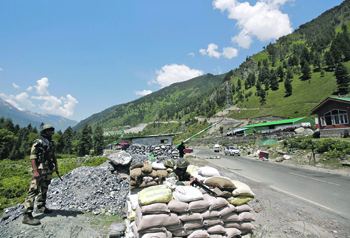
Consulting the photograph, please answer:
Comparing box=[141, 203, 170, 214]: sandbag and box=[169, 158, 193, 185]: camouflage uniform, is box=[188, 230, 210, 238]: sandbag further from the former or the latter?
box=[169, 158, 193, 185]: camouflage uniform

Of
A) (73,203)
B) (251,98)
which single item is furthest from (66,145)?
(251,98)

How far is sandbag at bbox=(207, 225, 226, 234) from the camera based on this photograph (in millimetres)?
4059

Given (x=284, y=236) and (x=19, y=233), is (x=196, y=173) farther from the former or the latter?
(x=19, y=233)

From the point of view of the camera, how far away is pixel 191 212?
3.97 meters

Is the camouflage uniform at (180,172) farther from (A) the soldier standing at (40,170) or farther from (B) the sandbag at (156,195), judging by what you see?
(A) the soldier standing at (40,170)

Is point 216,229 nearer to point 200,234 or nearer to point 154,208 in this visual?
point 200,234

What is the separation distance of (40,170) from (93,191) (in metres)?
4.05

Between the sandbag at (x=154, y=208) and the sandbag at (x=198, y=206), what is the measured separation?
0.56 meters

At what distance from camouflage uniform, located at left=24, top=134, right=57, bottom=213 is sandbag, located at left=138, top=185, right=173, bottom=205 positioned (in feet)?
10.5

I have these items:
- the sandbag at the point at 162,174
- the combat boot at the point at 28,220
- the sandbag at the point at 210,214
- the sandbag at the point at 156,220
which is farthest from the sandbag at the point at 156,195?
the combat boot at the point at 28,220

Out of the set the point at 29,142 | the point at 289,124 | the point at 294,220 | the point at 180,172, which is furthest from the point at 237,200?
the point at 29,142

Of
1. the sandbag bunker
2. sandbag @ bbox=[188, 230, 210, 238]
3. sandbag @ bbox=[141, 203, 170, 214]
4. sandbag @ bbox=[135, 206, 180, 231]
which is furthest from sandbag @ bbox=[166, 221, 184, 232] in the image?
sandbag @ bbox=[141, 203, 170, 214]

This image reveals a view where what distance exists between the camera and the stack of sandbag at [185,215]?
3.69m

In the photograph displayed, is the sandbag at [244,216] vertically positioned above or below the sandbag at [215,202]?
below
